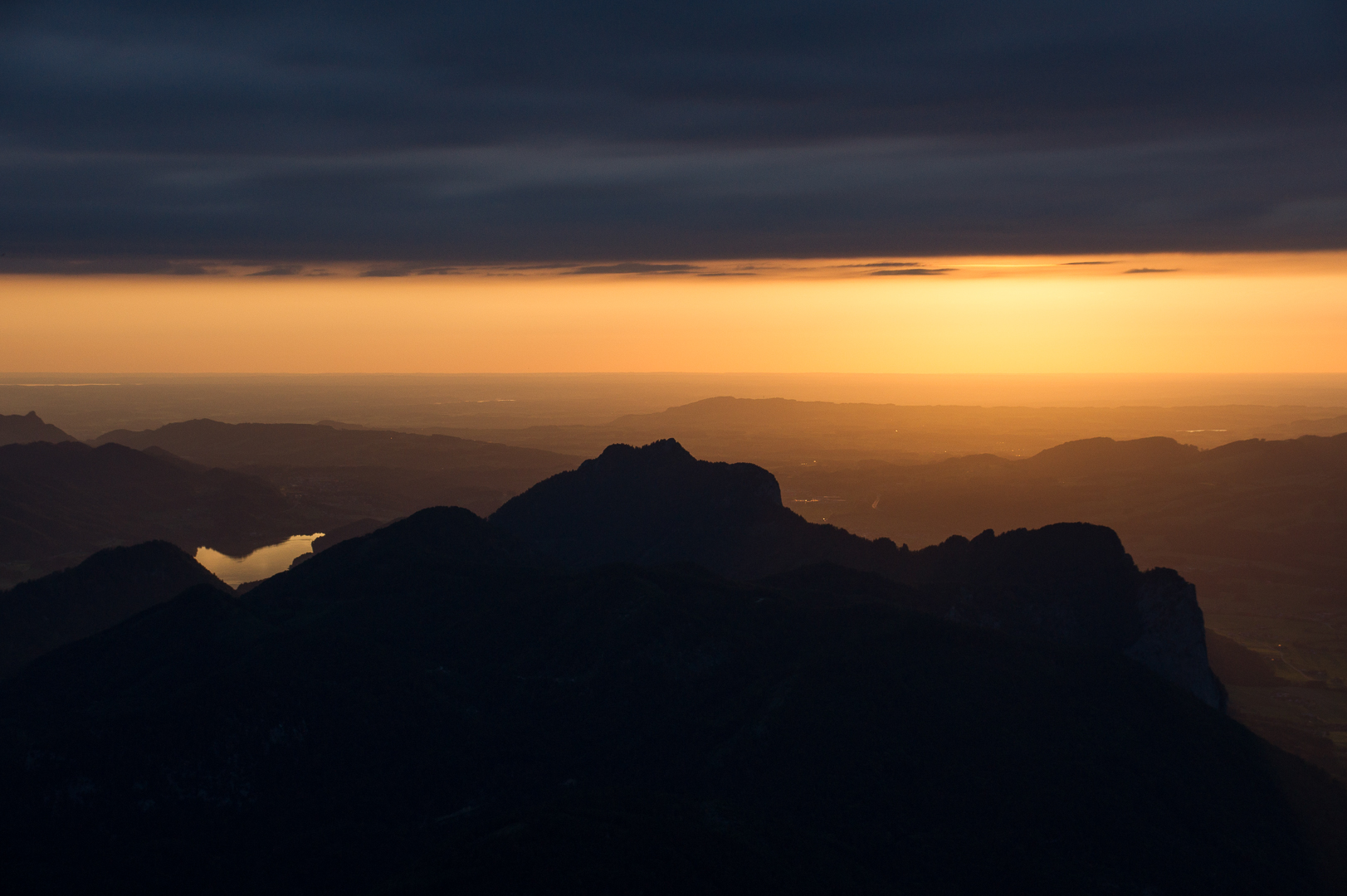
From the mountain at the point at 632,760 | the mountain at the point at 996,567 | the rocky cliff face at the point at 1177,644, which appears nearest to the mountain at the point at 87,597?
Answer: the mountain at the point at 632,760

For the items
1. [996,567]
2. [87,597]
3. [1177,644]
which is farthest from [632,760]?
[87,597]

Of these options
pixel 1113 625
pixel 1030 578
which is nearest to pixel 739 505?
pixel 1030 578

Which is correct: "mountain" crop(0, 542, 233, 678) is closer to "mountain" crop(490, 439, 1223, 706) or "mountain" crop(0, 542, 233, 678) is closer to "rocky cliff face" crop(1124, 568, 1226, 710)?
"mountain" crop(490, 439, 1223, 706)

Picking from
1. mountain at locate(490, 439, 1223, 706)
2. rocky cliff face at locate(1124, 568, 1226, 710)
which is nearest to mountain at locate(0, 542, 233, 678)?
mountain at locate(490, 439, 1223, 706)

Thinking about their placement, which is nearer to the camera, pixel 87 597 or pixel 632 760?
pixel 632 760

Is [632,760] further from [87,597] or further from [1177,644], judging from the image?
[87,597]

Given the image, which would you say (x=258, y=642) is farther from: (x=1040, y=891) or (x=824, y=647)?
(x=1040, y=891)
